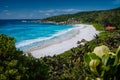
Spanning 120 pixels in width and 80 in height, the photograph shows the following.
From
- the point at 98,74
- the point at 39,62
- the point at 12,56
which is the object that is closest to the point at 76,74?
the point at 39,62

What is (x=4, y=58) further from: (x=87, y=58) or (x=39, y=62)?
(x=87, y=58)

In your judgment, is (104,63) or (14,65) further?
(14,65)

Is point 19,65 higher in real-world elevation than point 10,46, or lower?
lower

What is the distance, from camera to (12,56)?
35.3 ft

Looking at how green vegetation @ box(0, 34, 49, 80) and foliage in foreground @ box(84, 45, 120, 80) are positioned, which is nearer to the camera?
foliage in foreground @ box(84, 45, 120, 80)

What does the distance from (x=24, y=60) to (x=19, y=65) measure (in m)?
1.14

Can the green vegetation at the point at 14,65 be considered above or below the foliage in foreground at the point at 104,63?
below

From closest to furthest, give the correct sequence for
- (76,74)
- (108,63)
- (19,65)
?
(108,63) < (19,65) < (76,74)

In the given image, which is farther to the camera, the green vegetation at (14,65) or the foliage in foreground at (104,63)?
the green vegetation at (14,65)

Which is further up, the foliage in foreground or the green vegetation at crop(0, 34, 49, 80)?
the foliage in foreground

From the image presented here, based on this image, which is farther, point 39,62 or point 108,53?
point 39,62

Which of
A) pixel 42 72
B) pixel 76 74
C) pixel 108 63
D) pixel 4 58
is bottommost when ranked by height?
pixel 76 74

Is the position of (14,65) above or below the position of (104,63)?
below

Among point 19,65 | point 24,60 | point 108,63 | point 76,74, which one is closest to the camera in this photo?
point 108,63
